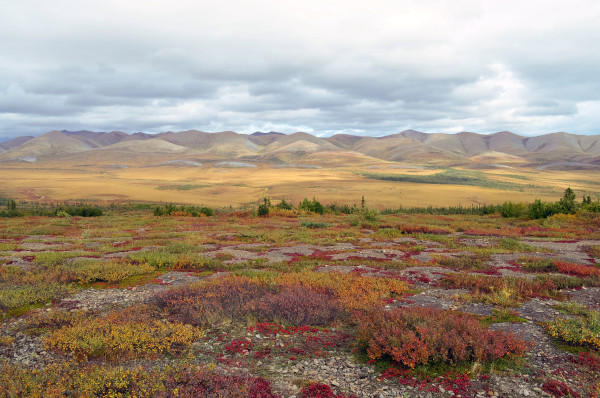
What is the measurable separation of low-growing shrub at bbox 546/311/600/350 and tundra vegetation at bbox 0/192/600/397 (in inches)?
1.6

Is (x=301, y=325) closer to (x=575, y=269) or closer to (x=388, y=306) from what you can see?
(x=388, y=306)

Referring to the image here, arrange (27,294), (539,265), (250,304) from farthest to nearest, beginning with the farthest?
(539,265), (27,294), (250,304)

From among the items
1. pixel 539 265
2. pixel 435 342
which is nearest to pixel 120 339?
pixel 435 342

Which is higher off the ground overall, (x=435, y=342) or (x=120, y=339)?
(x=435, y=342)

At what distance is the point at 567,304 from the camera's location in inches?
399

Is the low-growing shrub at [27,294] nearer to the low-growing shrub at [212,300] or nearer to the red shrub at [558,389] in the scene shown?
the low-growing shrub at [212,300]

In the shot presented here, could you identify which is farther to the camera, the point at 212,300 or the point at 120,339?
the point at 212,300

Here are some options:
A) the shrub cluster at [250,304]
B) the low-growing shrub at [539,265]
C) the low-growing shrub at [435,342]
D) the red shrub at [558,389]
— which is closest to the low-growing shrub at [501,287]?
the low-growing shrub at [539,265]

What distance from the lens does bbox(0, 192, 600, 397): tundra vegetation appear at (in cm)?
626

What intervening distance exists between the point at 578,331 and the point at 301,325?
6231 millimetres

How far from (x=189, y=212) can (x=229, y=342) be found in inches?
1485

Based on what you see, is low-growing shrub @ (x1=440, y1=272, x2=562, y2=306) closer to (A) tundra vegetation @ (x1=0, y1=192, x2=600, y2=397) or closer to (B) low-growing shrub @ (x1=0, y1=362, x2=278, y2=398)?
(A) tundra vegetation @ (x1=0, y1=192, x2=600, y2=397)

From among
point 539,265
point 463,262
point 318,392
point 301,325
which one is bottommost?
point 463,262

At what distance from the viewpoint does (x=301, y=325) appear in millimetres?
9164
